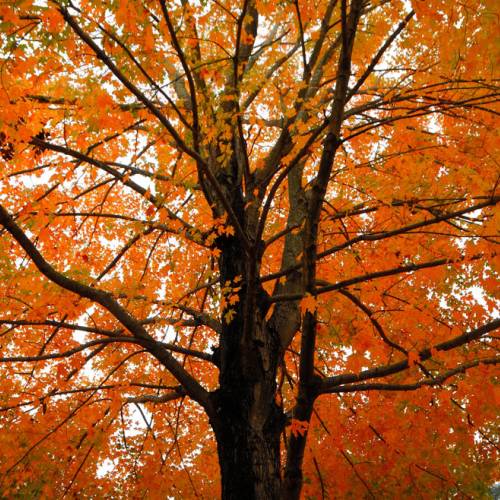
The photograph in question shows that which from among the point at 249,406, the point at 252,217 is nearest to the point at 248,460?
the point at 249,406

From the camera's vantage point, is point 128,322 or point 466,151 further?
point 466,151

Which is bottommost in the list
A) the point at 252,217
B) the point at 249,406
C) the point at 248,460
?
the point at 248,460

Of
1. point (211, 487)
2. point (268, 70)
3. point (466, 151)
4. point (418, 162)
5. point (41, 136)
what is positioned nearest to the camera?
point (466, 151)

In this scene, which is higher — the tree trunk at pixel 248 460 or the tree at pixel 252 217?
the tree at pixel 252 217

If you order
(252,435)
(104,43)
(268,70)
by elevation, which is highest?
(268,70)

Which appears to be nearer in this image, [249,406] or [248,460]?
[248,460]

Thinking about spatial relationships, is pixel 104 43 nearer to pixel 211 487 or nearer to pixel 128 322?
pixel 128 322

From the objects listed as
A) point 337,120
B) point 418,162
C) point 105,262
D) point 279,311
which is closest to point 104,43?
point 337,120

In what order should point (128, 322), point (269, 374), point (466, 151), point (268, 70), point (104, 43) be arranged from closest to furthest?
point (104, 43) < point (128, 322) < point (269, 374) < point (466, 151) < point (268, 70)

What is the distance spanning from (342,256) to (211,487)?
6.13m

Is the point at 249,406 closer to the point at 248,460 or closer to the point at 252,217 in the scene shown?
the point at 248,460

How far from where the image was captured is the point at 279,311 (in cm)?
470

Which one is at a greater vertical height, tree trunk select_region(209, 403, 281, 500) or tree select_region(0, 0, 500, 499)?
tree select_region(0, 0, 500, 499)

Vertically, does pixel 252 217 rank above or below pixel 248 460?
above
